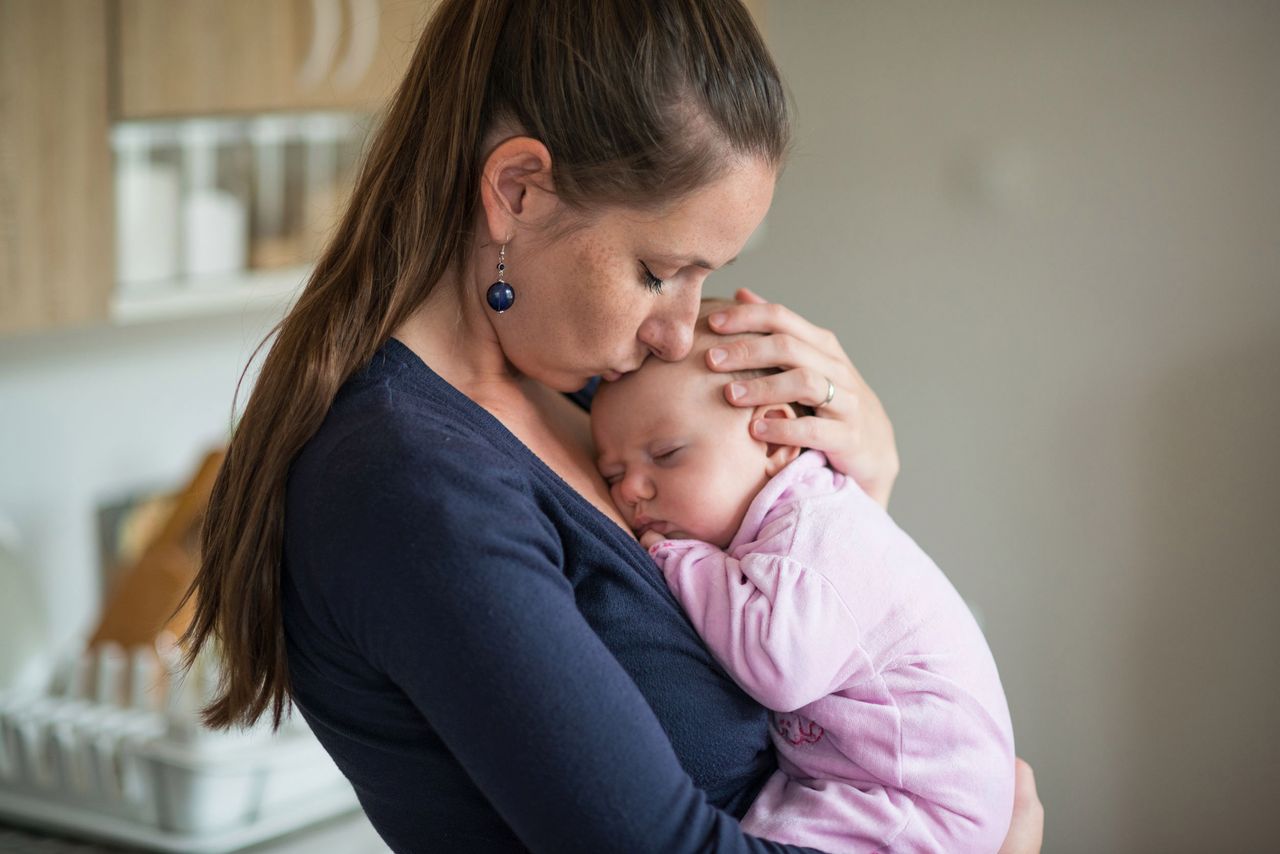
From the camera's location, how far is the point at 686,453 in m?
1.20

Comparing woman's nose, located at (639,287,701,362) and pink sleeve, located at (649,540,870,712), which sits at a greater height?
woman's nose, located at (639,287,701,362)

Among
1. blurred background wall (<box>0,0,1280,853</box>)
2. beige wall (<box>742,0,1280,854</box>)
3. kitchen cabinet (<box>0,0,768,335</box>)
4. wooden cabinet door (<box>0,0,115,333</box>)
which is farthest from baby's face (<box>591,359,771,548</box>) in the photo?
beige wall (<box>742,0,1280,854</box>)

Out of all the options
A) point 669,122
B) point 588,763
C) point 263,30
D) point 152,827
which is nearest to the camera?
point 588,763

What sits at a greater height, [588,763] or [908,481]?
[588,763]

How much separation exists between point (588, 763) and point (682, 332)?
414 millimetres

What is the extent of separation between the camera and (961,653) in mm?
1145

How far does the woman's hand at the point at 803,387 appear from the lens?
1.21 meters

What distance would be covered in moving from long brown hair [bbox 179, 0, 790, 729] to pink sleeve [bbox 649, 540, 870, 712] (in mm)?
334

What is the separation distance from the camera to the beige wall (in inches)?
110

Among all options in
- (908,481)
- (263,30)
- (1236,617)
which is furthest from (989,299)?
(263,30)

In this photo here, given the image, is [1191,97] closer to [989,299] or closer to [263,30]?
[989,299]

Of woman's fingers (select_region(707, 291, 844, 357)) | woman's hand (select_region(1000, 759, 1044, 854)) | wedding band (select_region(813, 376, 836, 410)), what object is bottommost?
woman's hand (select_region(1000, 759, 1044, 854))

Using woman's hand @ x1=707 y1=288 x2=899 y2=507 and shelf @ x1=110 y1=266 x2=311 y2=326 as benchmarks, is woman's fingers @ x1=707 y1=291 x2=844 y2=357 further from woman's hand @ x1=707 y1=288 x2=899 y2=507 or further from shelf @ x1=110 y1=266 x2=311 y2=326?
shelf @ x1=110 y1=266 x2=311 y2=326

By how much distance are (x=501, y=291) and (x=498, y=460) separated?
0.56 feet
